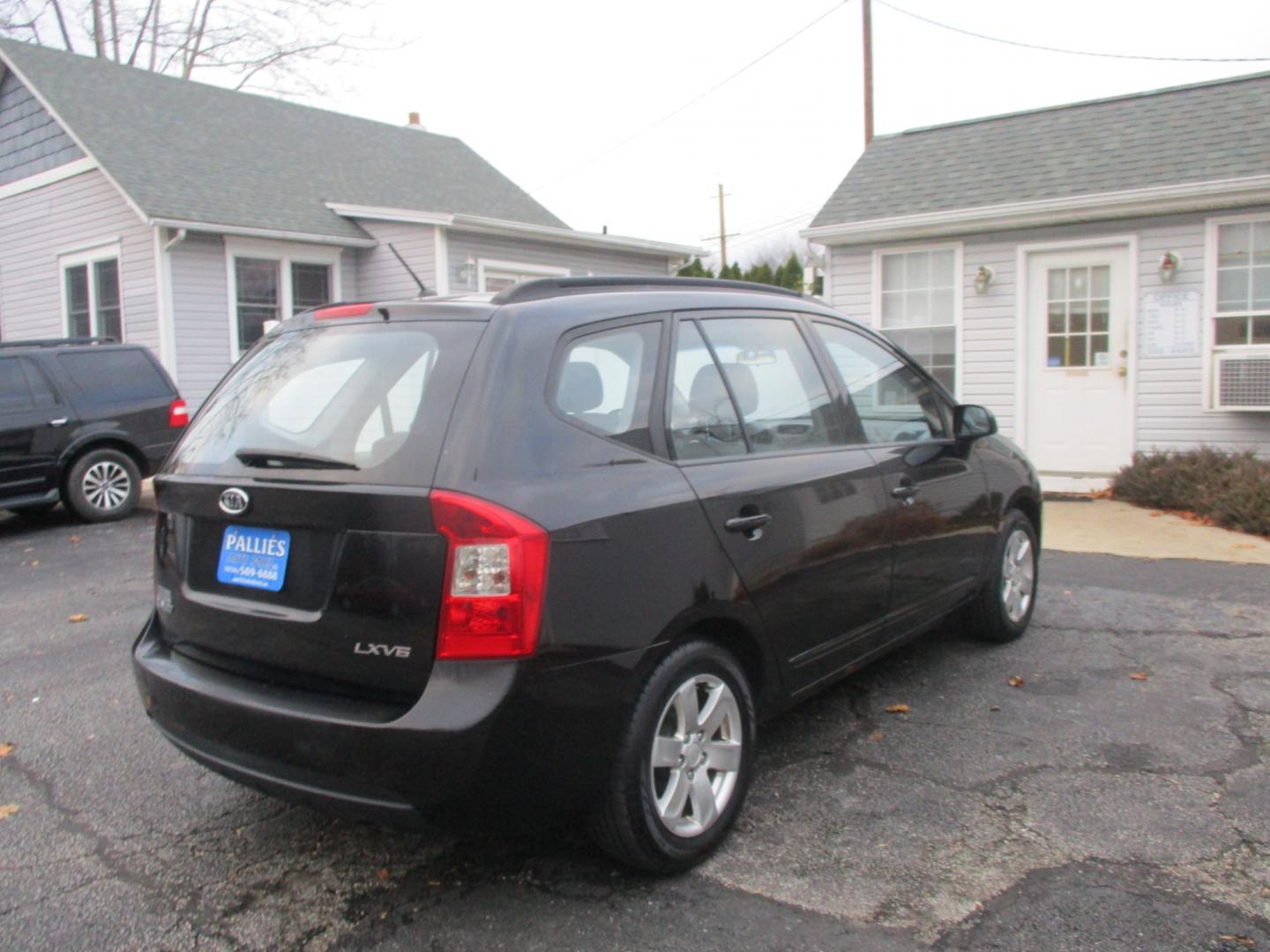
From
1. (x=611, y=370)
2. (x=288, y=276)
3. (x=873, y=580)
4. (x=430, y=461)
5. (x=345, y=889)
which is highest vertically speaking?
(x=288, y=276)

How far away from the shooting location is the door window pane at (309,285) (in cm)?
1478

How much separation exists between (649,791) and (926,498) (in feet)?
6.59

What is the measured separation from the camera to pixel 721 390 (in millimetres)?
3496

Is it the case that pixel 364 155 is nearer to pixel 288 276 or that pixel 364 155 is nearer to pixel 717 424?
pixel 288 276

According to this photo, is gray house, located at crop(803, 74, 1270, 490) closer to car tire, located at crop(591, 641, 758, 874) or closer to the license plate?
car tire, located at crop(591, 641, 758, 874)

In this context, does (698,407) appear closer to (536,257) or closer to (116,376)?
(116,376)

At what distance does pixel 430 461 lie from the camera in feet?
8.91

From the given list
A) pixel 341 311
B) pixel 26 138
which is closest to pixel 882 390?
pixel 341 311

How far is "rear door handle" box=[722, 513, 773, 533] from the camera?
10.6 ft

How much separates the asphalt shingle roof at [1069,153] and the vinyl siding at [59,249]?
28.0ft

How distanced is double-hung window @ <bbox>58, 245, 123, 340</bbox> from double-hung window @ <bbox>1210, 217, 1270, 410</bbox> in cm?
1287

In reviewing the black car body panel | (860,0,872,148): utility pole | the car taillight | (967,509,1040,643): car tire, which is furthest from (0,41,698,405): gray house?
the car taillight

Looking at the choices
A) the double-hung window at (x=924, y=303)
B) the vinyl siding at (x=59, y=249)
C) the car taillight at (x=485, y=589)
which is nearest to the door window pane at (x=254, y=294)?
the vinyl siding at (x=59, y=249)

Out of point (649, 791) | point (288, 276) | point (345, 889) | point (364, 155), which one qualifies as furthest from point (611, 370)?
point (364, 155)
